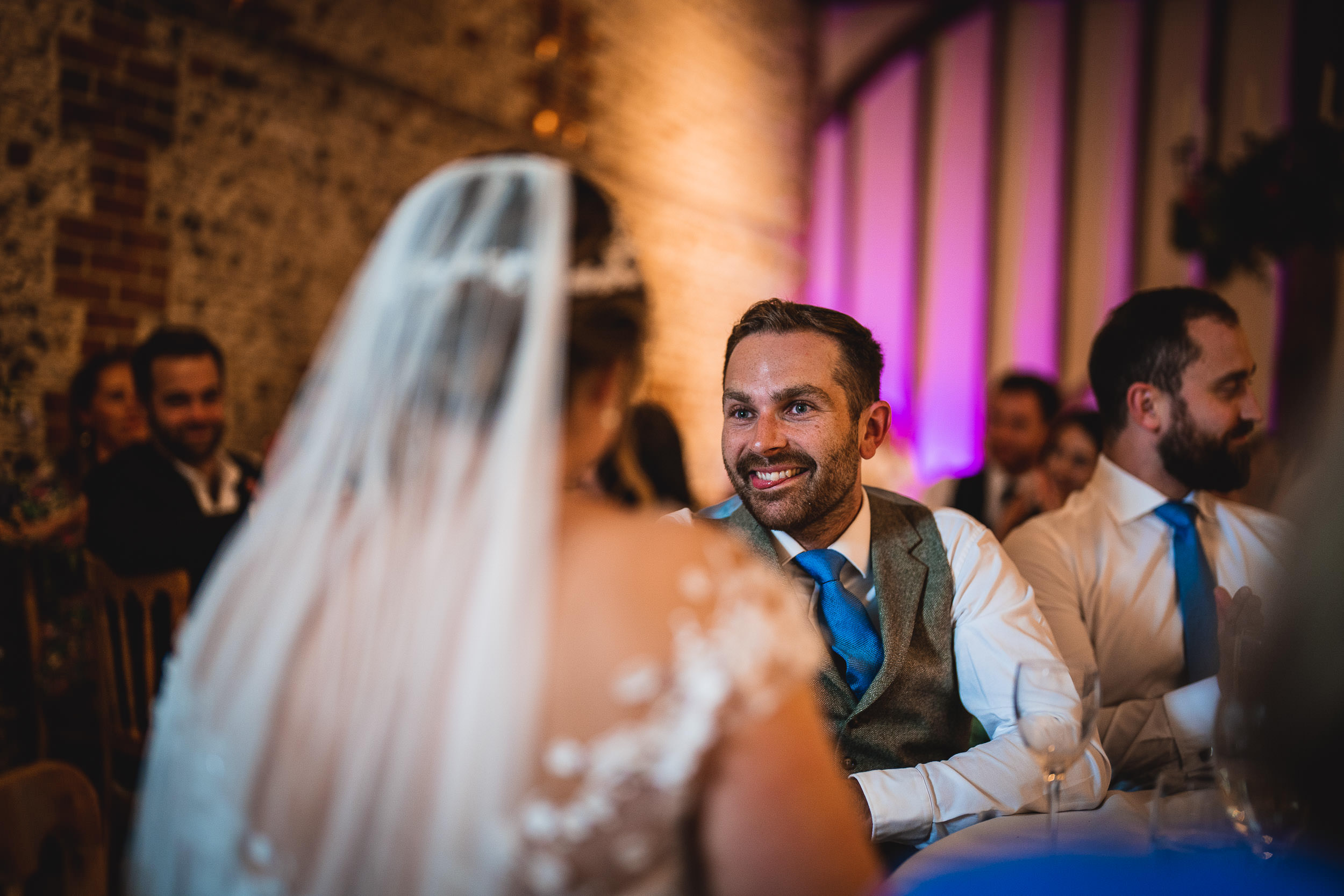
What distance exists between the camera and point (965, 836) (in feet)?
4.61

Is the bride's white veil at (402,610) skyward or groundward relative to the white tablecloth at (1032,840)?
skyward

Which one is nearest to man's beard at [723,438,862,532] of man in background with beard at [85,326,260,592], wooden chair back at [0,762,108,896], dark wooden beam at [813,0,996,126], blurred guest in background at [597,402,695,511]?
wooden chair back at [0,762,108,896]

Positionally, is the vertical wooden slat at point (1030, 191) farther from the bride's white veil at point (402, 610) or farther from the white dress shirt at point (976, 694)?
the bride's white veil at point (402, 610)

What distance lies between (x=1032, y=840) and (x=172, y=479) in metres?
2.86

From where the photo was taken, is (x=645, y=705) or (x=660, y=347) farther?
(x=660, y=347)

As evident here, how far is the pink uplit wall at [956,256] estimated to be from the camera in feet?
25.4

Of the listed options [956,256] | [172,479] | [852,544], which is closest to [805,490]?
[852,544]

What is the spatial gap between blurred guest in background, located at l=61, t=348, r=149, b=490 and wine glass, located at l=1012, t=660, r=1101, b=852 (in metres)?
3.01

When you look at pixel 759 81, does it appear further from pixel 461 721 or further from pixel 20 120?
pixel 461 721

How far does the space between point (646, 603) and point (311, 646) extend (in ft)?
1.22

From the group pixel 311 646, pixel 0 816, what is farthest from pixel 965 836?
pixel 0 816

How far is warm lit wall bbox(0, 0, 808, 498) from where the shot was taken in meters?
3.24

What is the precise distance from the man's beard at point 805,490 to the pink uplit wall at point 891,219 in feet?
20.3

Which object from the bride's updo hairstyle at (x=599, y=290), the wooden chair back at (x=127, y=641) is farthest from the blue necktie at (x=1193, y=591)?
the wooden chair back at (x=127, y=641)
